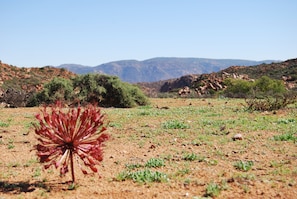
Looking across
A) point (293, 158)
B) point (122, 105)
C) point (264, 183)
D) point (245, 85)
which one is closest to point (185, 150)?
point (293, 158)

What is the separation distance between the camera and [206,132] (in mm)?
10531

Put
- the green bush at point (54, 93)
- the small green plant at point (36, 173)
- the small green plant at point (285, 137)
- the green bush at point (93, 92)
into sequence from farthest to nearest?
the green bush at point (93, 92) < the green bush at point (54, 93) < the small green plant at point (285, 137) < the small green plant at point (36, 173)

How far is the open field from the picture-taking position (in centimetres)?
531

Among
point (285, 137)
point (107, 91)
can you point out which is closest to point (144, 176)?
point (285, 137)

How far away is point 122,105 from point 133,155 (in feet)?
52.5

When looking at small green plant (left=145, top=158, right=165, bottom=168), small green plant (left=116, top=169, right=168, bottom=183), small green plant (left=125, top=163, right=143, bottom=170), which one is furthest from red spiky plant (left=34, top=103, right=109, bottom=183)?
small green plant (left=145, top=158, right=165, bottom=168)

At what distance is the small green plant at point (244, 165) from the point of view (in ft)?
21.0

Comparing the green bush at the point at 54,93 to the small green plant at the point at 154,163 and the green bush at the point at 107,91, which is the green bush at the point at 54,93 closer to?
the green bush at the point at 107,91

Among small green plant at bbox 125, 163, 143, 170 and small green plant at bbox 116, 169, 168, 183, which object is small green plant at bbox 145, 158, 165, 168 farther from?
small green plant at bbox 116, 169, 168, 183

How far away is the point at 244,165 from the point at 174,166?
1.33 meters

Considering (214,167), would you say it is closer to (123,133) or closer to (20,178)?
(20,178)

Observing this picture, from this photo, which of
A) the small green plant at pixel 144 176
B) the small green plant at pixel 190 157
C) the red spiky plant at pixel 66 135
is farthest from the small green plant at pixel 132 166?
the red spiky plant at pixel 66 135

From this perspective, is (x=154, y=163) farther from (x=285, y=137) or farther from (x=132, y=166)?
(x=285, y=137)

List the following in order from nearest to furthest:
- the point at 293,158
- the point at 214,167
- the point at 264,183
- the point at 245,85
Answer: the point at 264,183, the point at 214,167, the point at 293,158, the point at 245,85
